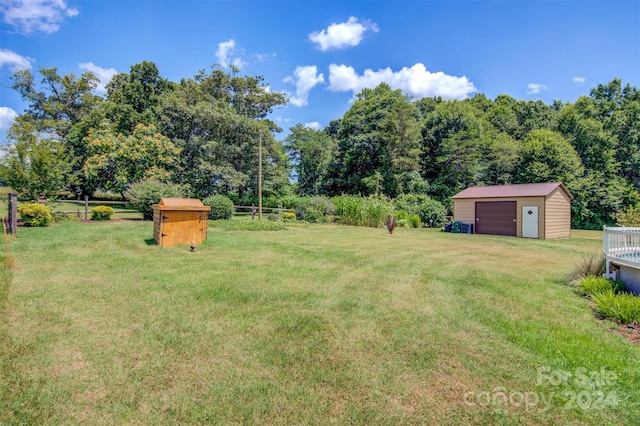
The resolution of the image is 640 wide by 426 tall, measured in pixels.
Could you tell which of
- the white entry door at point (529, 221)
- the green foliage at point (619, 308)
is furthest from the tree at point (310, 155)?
the green foliage at point (619, 308)

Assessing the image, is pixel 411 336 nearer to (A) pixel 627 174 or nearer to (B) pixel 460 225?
(B) pixel 460 225

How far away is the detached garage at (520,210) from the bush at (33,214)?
19.2m

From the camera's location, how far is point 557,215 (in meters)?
14.7

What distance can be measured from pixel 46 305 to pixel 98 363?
192cm

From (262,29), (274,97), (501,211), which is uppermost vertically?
(274,97)

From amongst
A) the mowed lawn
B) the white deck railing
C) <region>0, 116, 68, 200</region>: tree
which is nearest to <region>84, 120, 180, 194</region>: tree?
<region>0, 116, 68, 200</region>: tree

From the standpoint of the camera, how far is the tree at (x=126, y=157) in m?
19.1

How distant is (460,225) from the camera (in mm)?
16656

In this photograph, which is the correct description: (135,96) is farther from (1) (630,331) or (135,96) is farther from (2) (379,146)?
(1) (630,331)

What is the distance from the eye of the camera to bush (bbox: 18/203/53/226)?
10.7 meters

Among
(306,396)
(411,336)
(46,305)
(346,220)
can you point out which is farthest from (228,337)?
(346,220)

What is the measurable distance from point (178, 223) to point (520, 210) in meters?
15.2

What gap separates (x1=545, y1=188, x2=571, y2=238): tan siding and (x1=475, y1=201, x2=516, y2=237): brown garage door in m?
1.40

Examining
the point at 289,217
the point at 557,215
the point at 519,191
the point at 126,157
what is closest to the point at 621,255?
the point at 519,191
